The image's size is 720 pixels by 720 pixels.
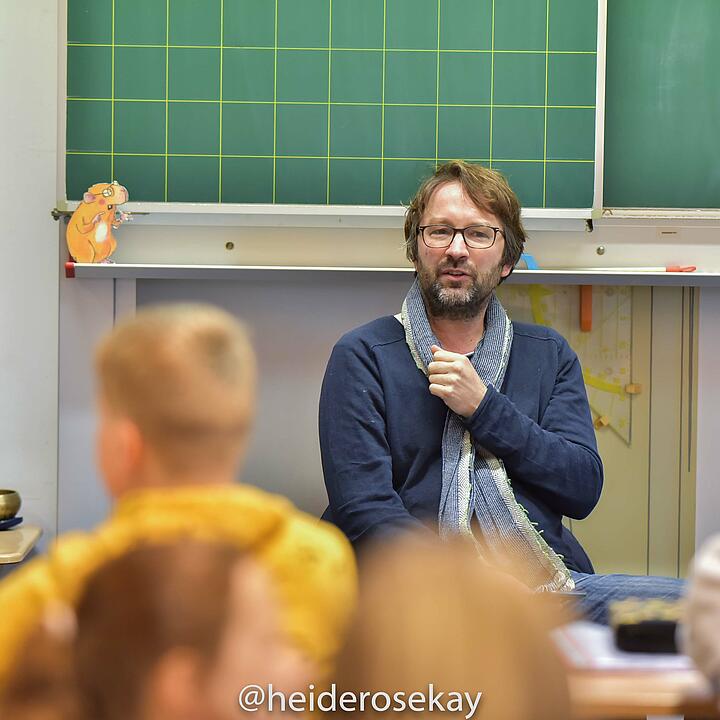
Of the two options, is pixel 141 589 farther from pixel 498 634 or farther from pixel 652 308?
pixel 652 308

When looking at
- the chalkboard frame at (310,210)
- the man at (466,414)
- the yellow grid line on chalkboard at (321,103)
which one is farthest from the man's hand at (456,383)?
the yellow grid line on chalkboard at (321,103)

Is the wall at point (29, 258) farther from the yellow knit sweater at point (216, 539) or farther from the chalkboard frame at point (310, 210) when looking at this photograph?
the yellow knit sweater at point (216, 539)

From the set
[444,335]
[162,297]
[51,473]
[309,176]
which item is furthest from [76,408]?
[444,335]

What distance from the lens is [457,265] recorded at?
1729mm

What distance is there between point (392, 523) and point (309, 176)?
33.4 inches

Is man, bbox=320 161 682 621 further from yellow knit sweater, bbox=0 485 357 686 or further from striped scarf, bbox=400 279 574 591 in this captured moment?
yellow knit sweater, bbox=0 485 357 686

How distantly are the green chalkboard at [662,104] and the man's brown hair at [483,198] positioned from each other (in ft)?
1.40

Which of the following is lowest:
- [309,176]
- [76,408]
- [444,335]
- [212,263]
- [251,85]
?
[76,408]

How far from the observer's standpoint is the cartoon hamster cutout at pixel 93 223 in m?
1.97

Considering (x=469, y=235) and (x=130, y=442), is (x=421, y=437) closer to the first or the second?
(x=469, y=235)

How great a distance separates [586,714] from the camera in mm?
654

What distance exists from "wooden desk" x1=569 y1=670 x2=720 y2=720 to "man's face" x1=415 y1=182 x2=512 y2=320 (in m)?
1.07

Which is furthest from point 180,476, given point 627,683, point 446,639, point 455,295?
point 455,295

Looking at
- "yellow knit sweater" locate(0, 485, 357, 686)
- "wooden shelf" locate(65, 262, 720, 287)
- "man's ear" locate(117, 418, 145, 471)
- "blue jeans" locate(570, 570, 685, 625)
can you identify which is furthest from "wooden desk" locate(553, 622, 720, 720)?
"wooden shelf" locate(65, 262, 720, 287)
